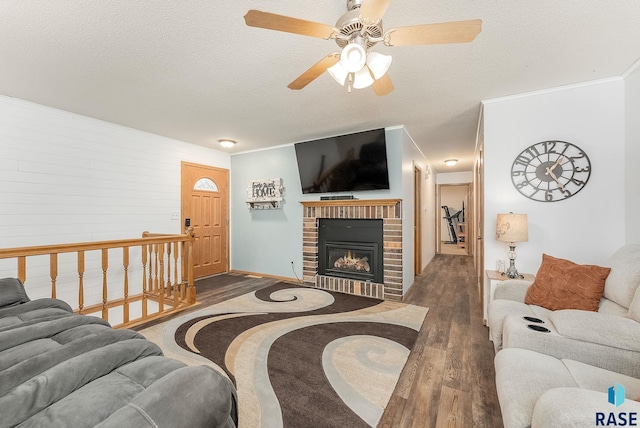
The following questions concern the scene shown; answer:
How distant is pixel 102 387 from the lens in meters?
0.88

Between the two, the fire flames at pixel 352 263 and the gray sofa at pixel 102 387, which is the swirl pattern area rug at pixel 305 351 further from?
the gray sofa at pixel 102 387

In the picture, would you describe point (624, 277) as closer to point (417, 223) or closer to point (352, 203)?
point (352, 203)

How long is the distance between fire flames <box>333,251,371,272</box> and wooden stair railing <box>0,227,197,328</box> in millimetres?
2150

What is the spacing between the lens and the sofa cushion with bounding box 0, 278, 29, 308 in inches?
65.8

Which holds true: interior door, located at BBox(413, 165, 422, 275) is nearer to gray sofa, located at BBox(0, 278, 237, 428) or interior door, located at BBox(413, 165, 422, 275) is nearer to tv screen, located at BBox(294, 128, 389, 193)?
tv screen, located at BBox(294, 128, 389, 193)

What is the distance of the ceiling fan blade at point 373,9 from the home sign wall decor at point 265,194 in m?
3.81

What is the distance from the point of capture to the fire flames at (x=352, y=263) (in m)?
4.18

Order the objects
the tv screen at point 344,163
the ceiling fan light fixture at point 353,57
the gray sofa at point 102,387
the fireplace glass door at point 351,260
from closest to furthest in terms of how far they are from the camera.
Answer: the gray sofa at point 102,387, the ceiling fan light fixture at point 353,57, the tv screen at point 344,163, the fireplace glass door at point 351,260

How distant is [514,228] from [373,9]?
90.9 inches

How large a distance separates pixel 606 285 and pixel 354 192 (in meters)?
2.99

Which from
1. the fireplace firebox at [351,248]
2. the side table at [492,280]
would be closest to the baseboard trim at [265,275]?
the fireplace firebox at [351,248]

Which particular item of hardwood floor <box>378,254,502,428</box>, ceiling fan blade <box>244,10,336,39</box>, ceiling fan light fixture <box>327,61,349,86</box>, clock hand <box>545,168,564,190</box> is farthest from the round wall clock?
ceiling fan blade <box>244,10,336,39</box>

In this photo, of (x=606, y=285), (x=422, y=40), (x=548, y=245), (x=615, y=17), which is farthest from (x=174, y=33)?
(x=548, y=245)

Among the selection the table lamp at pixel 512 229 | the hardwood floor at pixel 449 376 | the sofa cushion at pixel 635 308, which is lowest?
the hardwood floor at pixel 449 376
